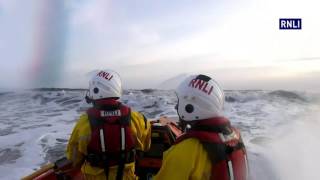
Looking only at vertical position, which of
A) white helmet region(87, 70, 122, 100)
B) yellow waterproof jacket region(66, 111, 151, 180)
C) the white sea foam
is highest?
white helmet region(87, 70, 122, 100)

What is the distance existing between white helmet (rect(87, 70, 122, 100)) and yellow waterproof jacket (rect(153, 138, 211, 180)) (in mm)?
1858

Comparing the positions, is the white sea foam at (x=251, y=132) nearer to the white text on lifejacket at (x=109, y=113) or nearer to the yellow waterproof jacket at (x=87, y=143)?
the yellow waterproof jacket at (x=87, y=143)

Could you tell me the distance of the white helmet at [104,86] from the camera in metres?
3.93

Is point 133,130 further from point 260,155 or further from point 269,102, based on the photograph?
point 269,102

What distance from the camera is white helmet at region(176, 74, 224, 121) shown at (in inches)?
91.0

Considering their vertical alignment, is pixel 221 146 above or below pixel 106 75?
below

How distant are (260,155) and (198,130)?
780 centimetres

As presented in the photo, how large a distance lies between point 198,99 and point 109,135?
1667 mm

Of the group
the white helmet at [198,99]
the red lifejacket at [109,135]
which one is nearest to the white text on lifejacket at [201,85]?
the white helmet at [198,99]

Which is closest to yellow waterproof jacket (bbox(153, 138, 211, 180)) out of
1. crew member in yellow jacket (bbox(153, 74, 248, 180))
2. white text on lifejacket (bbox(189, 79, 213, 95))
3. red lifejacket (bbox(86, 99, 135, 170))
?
crew member in yellow jacket (bbox(153, 74, 248, 180))

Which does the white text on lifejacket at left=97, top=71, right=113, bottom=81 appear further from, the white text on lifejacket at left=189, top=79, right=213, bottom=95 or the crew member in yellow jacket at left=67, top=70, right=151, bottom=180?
the white text on lifejacket at left=189, top=79, right=213, bottom=95

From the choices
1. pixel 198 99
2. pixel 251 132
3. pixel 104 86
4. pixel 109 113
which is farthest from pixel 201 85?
pixel 251 132

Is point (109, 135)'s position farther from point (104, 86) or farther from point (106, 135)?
point (104, 86)

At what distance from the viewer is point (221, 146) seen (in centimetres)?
222
